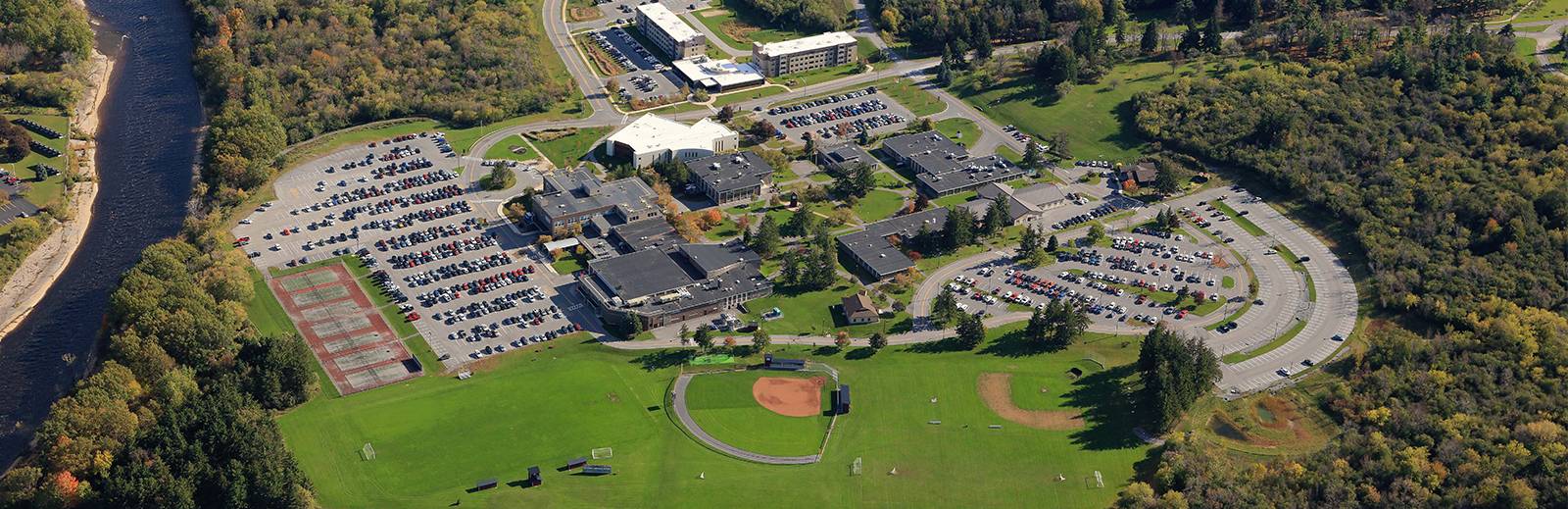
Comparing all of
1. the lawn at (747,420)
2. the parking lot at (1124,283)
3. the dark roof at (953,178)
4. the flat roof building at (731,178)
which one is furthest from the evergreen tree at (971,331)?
the flat roof building at (731,178)

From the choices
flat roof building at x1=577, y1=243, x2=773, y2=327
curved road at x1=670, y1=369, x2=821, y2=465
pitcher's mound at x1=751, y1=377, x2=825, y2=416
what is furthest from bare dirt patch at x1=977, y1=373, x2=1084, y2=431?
flat roof building at x1=577, y1=243, x2=773, y2=327

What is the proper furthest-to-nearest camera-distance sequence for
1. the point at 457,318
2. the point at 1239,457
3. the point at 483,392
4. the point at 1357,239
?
the point at 1357,239, the point at 457,318, the point at 483,392, the point at 1239,457

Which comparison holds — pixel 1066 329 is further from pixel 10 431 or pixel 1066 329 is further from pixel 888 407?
pixel 10 431

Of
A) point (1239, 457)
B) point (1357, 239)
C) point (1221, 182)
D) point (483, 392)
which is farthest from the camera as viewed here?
point (1221, 182)

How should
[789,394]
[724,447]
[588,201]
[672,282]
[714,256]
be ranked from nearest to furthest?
[724,447] → [789,394] → [672,282] → [714,256] → [588,201]

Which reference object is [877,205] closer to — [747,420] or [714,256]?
[714,256]

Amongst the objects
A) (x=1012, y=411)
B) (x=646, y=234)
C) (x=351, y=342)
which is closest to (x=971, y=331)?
(x=1012, y=411)

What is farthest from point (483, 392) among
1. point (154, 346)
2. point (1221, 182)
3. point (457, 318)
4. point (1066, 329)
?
point (1221, 182)
